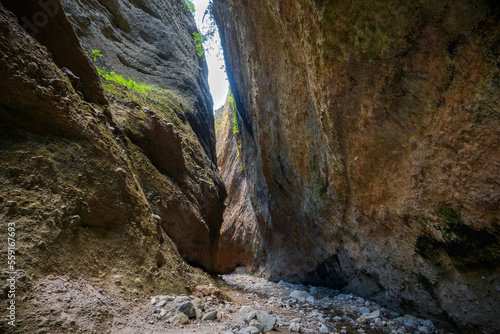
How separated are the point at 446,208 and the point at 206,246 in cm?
462

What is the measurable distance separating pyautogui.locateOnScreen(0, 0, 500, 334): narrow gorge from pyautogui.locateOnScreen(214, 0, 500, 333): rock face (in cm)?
2

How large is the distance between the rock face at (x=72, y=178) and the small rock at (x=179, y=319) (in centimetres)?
58

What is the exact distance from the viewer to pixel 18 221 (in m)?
1.98

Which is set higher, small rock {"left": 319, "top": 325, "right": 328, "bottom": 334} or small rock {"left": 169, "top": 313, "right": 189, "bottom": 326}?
small rock {"left": 169, "top": 313, "right": 189, "bottom": 326}

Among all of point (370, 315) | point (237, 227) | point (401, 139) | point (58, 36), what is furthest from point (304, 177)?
point (237, 227)

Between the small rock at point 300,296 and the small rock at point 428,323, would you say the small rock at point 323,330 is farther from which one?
the small rock at point 300,296

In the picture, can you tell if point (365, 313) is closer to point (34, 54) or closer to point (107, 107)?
point (107, 107)

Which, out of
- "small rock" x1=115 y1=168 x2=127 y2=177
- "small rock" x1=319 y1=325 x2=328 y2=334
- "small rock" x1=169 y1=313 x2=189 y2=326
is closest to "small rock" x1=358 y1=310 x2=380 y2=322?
"small rock" x1=319 y1=325 x2=328 y2=334

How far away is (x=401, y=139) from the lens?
3.19 meters

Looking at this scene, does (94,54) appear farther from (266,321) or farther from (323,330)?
(323,330)

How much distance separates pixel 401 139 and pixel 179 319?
11.7 ft

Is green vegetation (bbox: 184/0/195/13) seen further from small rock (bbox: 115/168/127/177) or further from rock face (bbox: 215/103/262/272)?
small rock (bbox: 115/168/127/177)

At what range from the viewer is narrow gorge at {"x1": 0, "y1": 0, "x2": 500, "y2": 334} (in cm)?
216

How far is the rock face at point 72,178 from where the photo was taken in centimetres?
214
